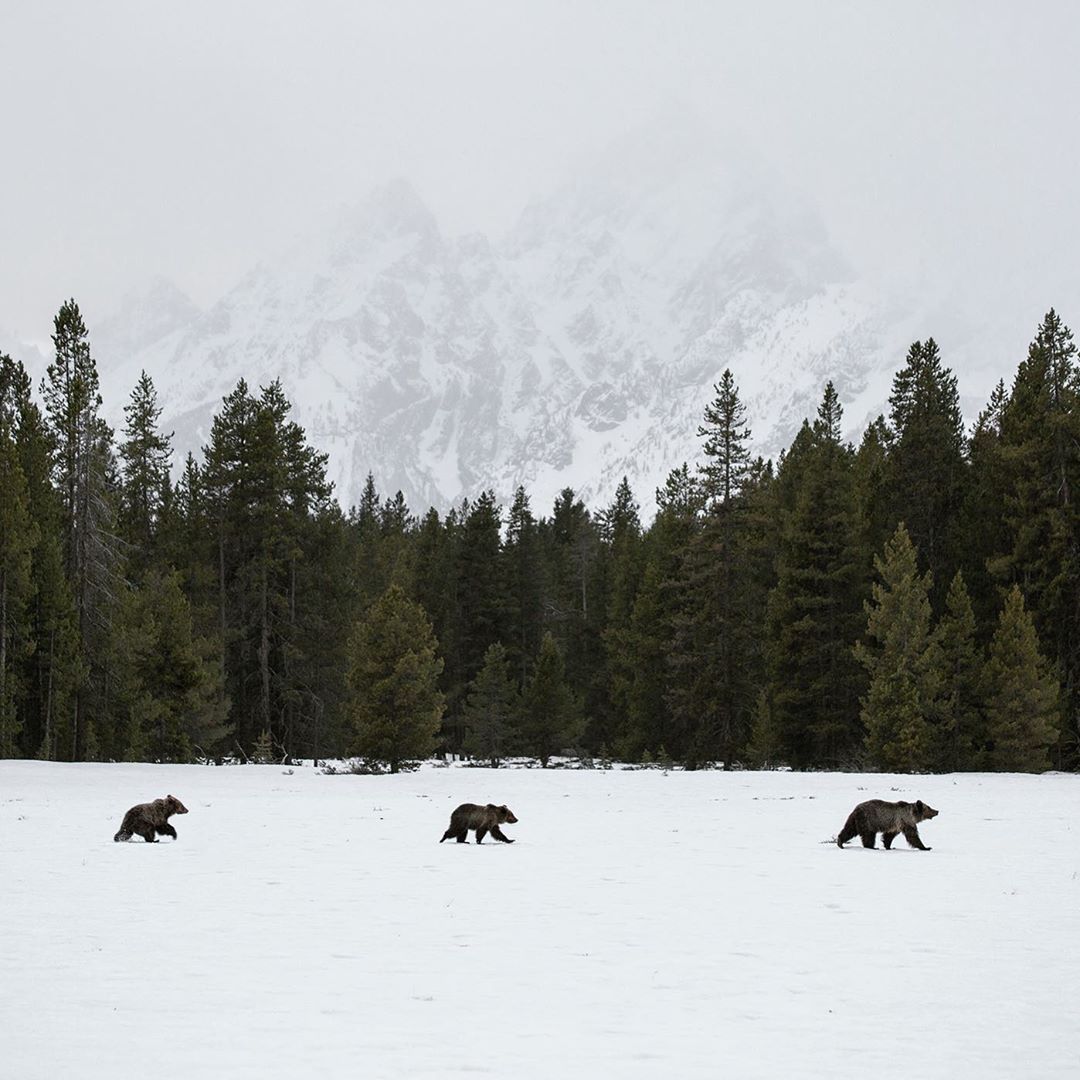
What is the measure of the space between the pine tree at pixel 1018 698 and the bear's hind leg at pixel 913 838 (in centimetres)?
2441

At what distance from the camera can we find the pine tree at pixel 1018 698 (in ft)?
133

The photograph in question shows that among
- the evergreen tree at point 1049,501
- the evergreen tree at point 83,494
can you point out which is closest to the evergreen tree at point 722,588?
the evergreen tree at point 1049,501

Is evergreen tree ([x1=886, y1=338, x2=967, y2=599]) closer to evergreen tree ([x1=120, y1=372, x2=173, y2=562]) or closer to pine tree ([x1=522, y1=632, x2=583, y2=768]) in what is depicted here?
pine tree ([x1=522, y1=632, x2=583, y2=768])

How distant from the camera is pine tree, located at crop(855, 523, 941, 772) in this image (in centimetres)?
4166

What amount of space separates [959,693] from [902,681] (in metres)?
3.07

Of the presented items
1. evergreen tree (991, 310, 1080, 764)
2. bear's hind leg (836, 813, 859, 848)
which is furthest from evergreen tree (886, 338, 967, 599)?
bear's hind leg (836, 813, 859, 848)

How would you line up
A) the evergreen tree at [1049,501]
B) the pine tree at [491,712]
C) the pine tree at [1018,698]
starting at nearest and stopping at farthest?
the pine tree at [1018,698]
the evergreen tree at [1049,501]
the pine tree at [491,712]

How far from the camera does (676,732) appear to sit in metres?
67.6

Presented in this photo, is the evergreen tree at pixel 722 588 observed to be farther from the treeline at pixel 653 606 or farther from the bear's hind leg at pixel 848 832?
the bear's hind leg at pixel 848 832

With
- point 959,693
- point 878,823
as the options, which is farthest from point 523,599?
point 878,823

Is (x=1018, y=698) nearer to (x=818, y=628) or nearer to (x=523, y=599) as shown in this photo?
(x=818, y=628)

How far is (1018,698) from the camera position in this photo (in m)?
40.9

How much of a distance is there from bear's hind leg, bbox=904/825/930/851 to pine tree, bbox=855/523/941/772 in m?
24.2

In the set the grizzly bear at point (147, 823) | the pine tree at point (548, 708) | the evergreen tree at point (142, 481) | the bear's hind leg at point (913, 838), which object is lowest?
the bear's hind leg at point (913, 838)
